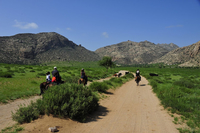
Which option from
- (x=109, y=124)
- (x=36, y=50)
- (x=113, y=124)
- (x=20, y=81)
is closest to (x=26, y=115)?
(x=109, y=124)

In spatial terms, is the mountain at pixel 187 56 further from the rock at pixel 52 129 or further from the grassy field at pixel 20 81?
the rock at pixel 52 129

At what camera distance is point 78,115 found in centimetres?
676

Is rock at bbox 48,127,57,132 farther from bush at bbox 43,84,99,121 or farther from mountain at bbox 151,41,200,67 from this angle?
mountain at bbox 151,41,200,67

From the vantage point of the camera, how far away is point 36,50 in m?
154

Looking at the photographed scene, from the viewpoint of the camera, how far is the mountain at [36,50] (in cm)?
12164

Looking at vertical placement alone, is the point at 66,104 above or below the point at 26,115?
above

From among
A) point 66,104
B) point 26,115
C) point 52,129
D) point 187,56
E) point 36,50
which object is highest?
point 36,50

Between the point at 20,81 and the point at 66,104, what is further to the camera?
the point at 20,81

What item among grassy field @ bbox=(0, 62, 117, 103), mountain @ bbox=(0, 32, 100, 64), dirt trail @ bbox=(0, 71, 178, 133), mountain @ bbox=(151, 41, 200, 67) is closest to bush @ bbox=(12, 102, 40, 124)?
dirt trail @ bbox=(0, 71, 178, 133)

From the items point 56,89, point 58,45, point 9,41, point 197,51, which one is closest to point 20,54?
point 9,41

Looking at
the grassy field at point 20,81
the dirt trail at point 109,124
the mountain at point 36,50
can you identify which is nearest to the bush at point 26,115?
the dirt trail at point 109,124

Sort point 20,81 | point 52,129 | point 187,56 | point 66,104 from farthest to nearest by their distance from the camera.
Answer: point 187,56, point 20,81, point 66,104, point 52,129

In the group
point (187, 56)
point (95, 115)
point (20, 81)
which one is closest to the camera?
point (95, 115)

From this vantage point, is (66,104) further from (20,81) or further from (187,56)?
(187,56)
